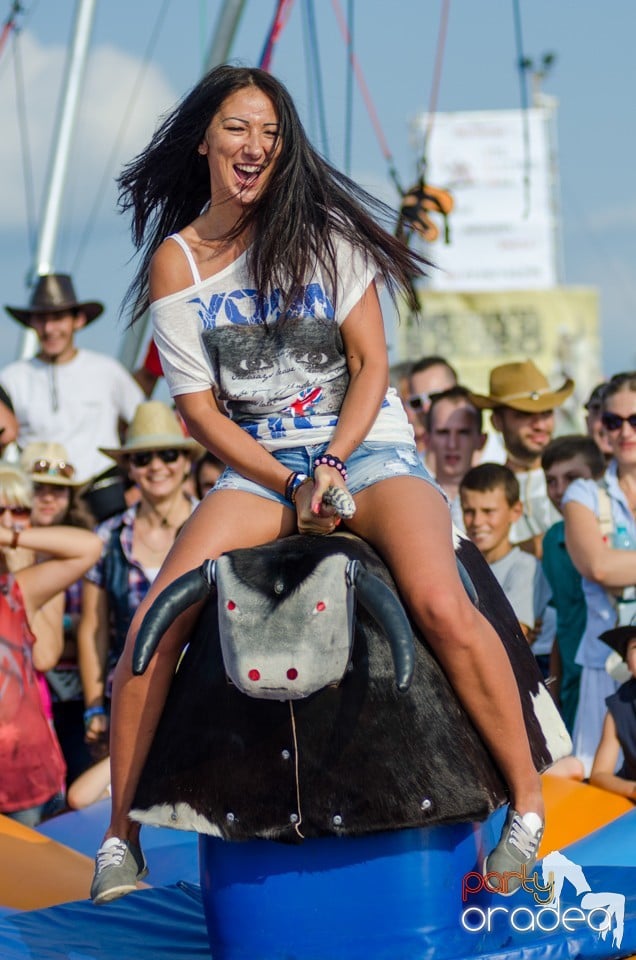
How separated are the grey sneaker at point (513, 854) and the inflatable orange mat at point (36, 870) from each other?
162 cm

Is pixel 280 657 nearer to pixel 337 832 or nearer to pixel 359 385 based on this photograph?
pixel 337 832

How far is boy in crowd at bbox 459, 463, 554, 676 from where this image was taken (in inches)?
231

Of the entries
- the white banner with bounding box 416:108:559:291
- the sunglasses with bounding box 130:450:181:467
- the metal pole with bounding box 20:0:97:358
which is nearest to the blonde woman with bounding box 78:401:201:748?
the sunglasses with bounding box 130:450:181:467

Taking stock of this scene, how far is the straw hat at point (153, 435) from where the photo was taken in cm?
634

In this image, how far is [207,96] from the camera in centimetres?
368

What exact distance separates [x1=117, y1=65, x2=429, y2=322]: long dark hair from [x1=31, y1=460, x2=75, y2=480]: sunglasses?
277 centimetres

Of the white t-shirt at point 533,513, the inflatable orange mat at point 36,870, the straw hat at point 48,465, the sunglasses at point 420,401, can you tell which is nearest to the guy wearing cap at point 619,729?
the white t-shirt at point 533,513

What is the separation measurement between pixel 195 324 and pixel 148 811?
125cm

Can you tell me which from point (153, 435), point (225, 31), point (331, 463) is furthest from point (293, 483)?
point (225, 31)

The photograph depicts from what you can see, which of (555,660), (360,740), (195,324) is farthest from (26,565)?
(360,740)

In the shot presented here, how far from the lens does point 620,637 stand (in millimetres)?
5000

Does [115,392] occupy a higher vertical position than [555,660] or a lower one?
higher

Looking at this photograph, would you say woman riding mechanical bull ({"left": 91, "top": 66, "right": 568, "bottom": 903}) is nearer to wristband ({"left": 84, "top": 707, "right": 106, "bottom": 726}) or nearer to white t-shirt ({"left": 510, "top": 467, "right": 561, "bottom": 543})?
wristband ({"left": 84, "top": 707, "right": 106, "bottom": 726})

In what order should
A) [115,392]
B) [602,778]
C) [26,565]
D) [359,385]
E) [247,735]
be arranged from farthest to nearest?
[115,392]
[26,565]
[602,778]
[359,385]
[247,735]
